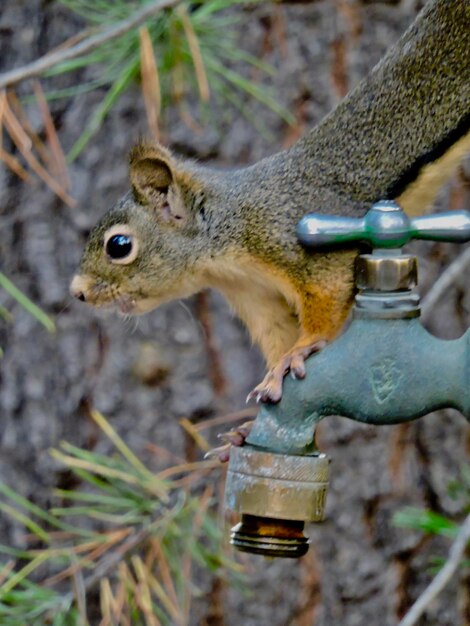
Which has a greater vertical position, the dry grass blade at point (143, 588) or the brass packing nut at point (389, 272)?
the brass packing nut at point (389, 272)

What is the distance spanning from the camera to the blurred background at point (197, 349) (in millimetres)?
1765

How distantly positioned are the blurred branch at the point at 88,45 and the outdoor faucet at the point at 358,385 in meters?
0.36

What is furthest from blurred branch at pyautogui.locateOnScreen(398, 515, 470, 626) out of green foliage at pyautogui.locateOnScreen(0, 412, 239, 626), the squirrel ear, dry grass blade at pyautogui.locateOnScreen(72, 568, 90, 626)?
the squirrel ear

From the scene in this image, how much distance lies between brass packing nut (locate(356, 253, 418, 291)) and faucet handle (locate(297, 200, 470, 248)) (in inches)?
0.4

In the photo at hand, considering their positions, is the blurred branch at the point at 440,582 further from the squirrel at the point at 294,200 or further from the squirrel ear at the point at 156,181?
the squirrel ear at the point at 156,181

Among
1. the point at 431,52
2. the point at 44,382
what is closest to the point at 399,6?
the point at 431,52

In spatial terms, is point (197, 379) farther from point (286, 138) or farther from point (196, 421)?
point (286, 138)

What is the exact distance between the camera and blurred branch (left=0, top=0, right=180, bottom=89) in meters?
1.15

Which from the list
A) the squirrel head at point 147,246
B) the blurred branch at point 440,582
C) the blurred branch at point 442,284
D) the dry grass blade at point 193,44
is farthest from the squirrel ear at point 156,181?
the blurred branch at point 440,582

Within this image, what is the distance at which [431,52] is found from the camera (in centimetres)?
116

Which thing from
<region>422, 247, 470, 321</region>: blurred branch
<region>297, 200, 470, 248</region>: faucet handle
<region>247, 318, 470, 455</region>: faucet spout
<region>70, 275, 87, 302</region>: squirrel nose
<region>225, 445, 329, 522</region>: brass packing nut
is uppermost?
<region>422, 247, 470, 321</region>: blurred branch

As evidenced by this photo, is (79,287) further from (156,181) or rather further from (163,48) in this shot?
(163,48)

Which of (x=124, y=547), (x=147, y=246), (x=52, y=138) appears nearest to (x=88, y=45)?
(x=52, y=138)

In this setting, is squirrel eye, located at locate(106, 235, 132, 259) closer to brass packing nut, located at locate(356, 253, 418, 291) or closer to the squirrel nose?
the squirrel nose
